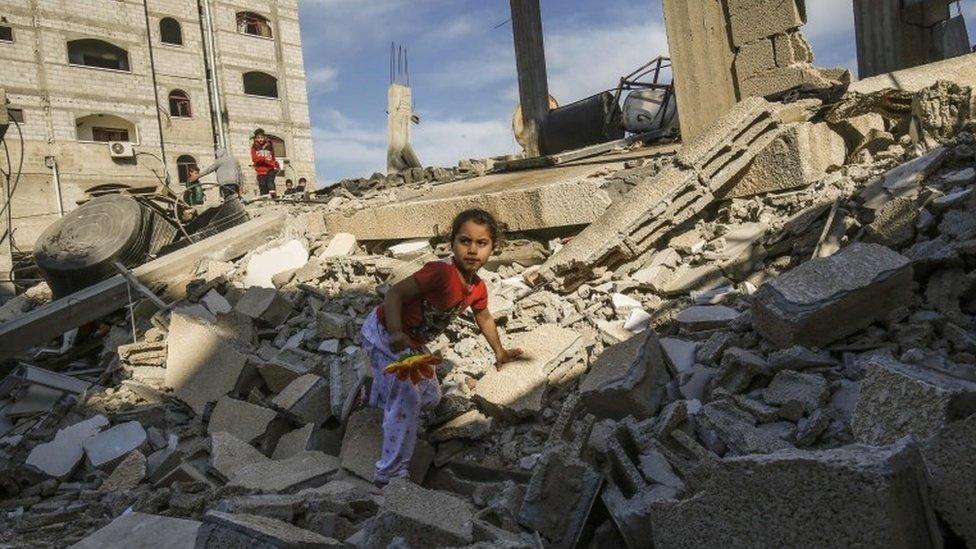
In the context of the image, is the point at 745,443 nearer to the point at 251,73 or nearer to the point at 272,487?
the point at 272,487

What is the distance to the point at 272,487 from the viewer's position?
2863 mm

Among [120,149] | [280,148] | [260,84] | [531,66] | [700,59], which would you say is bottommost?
[700,59]

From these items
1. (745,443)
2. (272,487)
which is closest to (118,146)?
(272,487)

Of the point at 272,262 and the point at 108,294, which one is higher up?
the point at 272,262

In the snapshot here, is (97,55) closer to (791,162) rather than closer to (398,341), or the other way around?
(791,162)

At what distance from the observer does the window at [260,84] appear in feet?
91.5

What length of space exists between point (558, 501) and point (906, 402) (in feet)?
3.56

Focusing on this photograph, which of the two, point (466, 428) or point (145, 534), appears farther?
point (466, 428)

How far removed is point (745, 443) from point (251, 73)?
29.3 metres

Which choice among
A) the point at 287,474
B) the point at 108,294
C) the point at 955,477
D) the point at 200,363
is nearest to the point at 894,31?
the point at 955,477

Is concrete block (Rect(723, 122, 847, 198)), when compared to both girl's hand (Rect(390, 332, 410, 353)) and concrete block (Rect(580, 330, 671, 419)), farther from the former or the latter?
girl's hand (Rect(390, 332, 410, 353))

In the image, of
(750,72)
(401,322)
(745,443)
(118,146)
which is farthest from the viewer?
(118,146)

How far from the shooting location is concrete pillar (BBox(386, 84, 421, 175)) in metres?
14.0

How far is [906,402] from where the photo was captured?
6.09ft
